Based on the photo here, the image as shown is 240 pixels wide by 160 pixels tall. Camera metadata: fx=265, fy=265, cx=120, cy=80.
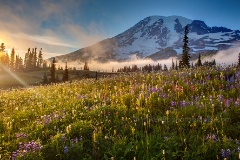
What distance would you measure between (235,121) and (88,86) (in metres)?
9.11

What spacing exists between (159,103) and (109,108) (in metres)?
1.68

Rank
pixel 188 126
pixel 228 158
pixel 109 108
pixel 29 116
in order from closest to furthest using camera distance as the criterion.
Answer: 1. pixel 228 158
2. pixel 188 126
3. pixel 109 108
4. pixel 29 116

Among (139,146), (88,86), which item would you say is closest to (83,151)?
(139,146)

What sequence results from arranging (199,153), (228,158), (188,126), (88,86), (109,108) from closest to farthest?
(228,158) → (199,153) → (188,126) → (109,108) → (88,86)

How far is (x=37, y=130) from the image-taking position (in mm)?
7016

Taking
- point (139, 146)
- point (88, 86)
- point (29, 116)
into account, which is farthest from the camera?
point (88, 86)

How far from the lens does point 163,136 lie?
6.22 meters

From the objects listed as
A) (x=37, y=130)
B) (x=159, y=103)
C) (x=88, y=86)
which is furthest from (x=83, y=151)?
(x=88, y=86)

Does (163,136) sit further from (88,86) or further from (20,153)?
(88,86)

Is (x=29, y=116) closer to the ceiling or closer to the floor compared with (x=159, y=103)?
closer to the floor

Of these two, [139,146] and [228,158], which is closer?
[228,158]

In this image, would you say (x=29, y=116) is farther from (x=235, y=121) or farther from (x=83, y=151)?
(x=235, y=121)

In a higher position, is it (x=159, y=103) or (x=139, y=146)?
(x=159, y=103)

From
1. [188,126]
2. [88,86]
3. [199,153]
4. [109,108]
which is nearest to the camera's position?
[199,153]
